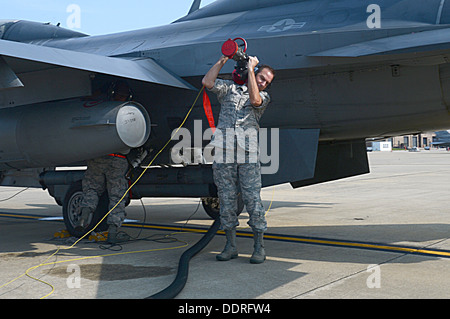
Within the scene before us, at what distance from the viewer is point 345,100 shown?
6.00 m

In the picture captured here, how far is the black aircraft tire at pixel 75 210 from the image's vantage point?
7.28m

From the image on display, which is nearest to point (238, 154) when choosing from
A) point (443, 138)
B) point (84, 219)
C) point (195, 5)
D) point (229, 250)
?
point (229, 250)

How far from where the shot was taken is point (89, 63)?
5641mm

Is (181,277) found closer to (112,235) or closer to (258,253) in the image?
(258,253)

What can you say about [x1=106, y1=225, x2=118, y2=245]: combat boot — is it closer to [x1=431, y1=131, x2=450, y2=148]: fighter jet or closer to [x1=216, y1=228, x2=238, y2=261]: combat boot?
[x1=216, y1=228, x2=238, y2=261]: combat boot

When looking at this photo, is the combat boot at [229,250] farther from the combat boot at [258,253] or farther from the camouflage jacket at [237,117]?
the camouflage jacket at [237,117]

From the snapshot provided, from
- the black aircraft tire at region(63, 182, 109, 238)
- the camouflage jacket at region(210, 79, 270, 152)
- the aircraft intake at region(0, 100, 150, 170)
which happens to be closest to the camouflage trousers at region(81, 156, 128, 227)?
the black aircraft tire at region(63, 182, 109, 238)

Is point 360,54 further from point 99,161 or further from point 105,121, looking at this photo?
point 99,161

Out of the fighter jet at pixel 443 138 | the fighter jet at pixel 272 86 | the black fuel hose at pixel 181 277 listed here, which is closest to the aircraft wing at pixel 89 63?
the fighter jet at pixel 272 86

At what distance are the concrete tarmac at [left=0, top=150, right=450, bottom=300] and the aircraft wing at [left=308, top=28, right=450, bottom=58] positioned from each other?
213 cm

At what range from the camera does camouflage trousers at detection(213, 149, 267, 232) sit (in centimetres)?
541

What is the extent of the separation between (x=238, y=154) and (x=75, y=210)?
134 inches
